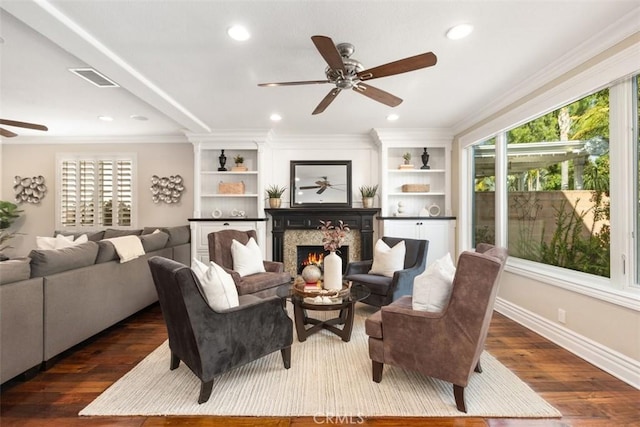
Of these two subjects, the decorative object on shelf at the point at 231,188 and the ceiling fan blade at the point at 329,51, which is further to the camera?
the decorative object on shelf at the point at 231,188

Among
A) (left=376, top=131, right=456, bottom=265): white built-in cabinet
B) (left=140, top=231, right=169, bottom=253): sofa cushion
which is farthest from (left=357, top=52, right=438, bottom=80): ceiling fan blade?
(left=140, top=231, right=169, bottom=253): sofa cushion

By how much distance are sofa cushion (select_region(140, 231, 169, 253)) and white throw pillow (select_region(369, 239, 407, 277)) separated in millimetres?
2853

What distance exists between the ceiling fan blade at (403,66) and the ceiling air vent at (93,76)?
2.63m

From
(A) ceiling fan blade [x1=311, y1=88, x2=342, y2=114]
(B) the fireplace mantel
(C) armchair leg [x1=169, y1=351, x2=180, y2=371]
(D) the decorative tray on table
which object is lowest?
(C) armchair leg [x1=169, y1=351, x2=180, y2=371]

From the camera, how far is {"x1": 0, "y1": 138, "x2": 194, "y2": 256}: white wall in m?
5.53

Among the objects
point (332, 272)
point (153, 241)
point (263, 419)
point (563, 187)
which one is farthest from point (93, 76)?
point (563, 187)

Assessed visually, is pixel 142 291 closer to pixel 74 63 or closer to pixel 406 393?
pixel 74 63

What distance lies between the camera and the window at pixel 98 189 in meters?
5.50

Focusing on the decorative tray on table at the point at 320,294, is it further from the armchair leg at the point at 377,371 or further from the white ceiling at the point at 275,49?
the white ceiling at the point at 275,49

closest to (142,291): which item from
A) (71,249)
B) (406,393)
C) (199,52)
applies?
(71,249)

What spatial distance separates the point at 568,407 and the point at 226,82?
392 centimetres

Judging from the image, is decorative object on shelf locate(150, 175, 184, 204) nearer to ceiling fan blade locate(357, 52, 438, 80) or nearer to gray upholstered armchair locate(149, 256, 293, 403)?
gray upholstered armchair locate(149, 256, 293, 403)

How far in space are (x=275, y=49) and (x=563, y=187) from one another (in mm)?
3090

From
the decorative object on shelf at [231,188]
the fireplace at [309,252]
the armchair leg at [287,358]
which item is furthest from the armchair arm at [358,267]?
the decorative object on shelf at [231,188]
